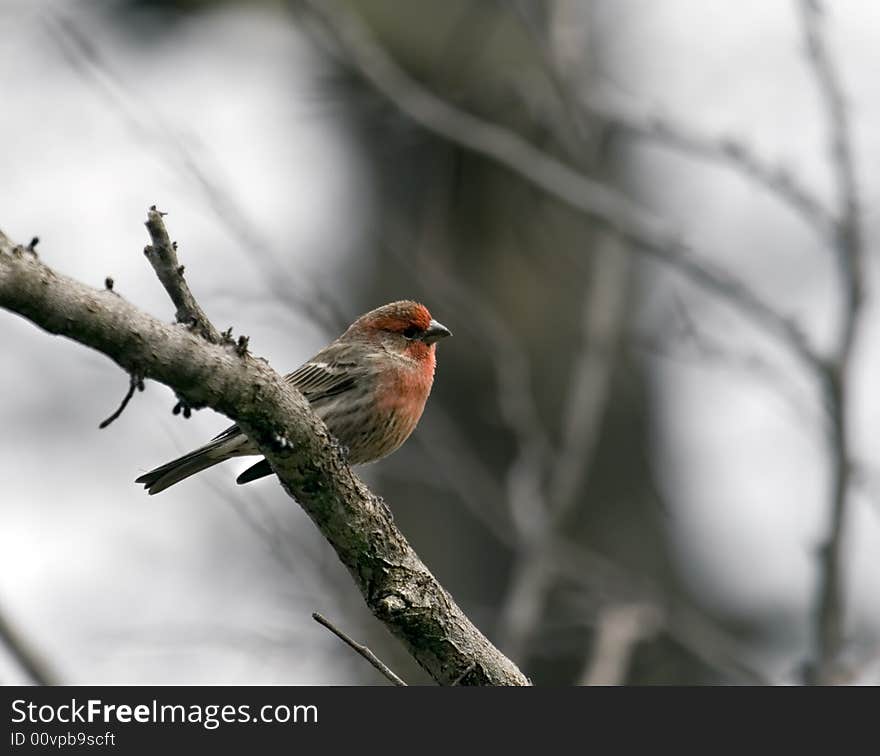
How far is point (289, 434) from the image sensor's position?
155 inches

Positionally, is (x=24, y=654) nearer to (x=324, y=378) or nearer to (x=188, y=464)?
(x=188, y=464)

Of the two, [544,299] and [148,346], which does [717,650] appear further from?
[148,346]

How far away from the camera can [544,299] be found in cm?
1081

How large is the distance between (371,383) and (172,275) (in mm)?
2768

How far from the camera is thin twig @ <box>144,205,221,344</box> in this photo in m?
3.66

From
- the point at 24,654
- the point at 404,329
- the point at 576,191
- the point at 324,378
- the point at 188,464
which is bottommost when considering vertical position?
the point at 24,654

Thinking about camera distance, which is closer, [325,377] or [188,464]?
[188,464]

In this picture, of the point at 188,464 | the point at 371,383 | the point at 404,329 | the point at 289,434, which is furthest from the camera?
the point at 404,329

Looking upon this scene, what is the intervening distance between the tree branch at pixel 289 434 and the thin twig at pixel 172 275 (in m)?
0.04

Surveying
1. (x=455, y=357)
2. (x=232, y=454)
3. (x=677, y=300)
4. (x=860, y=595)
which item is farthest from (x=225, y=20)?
(x=860, y=595)

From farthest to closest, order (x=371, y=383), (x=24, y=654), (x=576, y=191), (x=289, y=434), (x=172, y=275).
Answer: (x=576, y=191) < (x=24, y=654) < (x=371, y=383) < (x=289, y=434) < (x=172, y=275)

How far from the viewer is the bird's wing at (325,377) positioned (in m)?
6.45

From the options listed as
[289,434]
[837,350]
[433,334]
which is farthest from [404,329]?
[289,434]

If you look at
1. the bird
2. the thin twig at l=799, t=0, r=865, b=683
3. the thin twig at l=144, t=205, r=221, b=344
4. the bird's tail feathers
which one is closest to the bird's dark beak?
the bird
